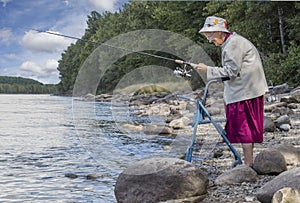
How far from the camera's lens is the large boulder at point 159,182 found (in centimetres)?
351

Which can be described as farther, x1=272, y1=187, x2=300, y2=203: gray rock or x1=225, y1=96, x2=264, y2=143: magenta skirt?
x1=225, y1=96, x2=264, y2=143: magenta skirt

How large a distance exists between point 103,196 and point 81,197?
Answer: 0.79ft

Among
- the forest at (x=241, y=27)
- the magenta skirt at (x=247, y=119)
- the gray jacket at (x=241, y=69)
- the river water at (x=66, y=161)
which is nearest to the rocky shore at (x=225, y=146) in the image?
the magenta skirt at (x=247, y=119)

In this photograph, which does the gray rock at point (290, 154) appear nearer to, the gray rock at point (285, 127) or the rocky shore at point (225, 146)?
the rocky shore at point (225, 146)

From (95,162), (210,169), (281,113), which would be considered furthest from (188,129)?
(210,169)

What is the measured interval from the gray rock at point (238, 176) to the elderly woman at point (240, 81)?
248 mm

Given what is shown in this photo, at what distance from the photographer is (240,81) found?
153 inches

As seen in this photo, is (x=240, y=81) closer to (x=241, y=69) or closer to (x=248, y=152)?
(x=241, y=69)

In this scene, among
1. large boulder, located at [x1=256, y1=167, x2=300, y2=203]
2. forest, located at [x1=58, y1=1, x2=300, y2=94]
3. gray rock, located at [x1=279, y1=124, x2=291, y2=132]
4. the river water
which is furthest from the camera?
forest, located at [x1=58, y1=1, x2=300, y2=94]

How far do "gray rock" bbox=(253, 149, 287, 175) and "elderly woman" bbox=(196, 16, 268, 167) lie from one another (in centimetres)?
17

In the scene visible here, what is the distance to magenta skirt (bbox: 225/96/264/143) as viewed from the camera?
3.94m

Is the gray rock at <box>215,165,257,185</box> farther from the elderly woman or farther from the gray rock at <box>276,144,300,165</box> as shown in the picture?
the gray rock at <box>276,144,300,165</box>

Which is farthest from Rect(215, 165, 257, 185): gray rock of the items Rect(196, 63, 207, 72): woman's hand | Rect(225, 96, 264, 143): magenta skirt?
Rect(196, 63, 207, 72): woman's hand

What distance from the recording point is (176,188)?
352 cm
